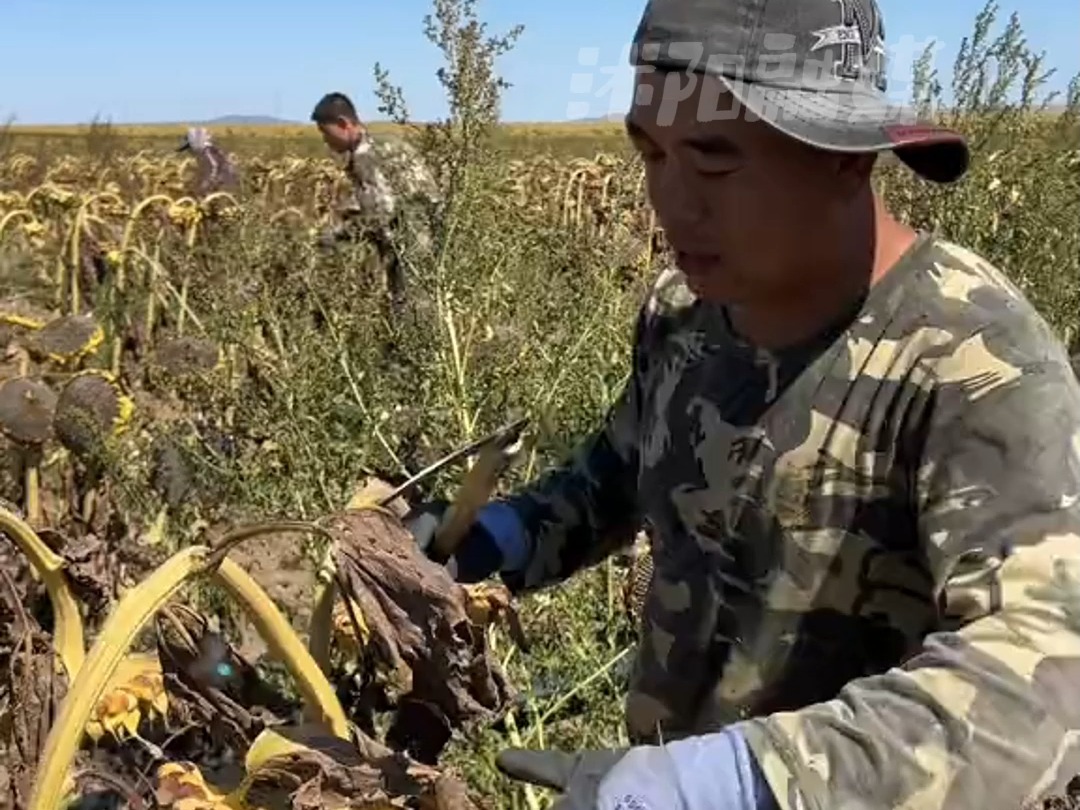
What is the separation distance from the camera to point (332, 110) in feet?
29.0

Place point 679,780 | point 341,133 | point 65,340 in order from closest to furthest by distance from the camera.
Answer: point 679,780 → point 65,340 → point 341,133

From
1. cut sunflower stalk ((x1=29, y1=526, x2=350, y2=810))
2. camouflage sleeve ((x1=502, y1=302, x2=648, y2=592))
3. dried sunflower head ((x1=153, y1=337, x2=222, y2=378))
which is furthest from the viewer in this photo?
dried sunflower head ((x1=153, y1=337, x2=222, y2=378))

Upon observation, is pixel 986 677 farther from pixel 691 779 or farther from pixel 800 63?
pixel 800 63

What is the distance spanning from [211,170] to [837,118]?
977 centimetres

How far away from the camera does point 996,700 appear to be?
1206 millimetres

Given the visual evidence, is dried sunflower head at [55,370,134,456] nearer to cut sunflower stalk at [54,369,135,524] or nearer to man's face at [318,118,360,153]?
cut sunflower stalk at [54,369,135,524]

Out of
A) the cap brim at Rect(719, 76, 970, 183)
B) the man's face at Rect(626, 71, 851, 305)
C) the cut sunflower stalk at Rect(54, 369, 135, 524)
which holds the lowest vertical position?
the cut sunflower stalk at Rect(54, 369, 135, 524)

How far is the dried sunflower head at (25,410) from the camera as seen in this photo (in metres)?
3.84

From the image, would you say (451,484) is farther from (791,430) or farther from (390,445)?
(791,430)

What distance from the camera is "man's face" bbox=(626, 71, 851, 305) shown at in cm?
145

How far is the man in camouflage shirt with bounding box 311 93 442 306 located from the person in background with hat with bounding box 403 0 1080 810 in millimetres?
1507

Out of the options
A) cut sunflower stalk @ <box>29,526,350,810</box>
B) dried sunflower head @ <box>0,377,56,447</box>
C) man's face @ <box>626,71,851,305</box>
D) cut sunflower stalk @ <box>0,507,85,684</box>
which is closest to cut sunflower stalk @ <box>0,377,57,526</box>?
dried sunflower head @ <box>0,377,56,447</box>

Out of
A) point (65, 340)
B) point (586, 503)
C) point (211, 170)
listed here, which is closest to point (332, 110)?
point (211, 170)

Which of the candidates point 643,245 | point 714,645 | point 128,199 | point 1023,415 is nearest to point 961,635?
point 1023,415
